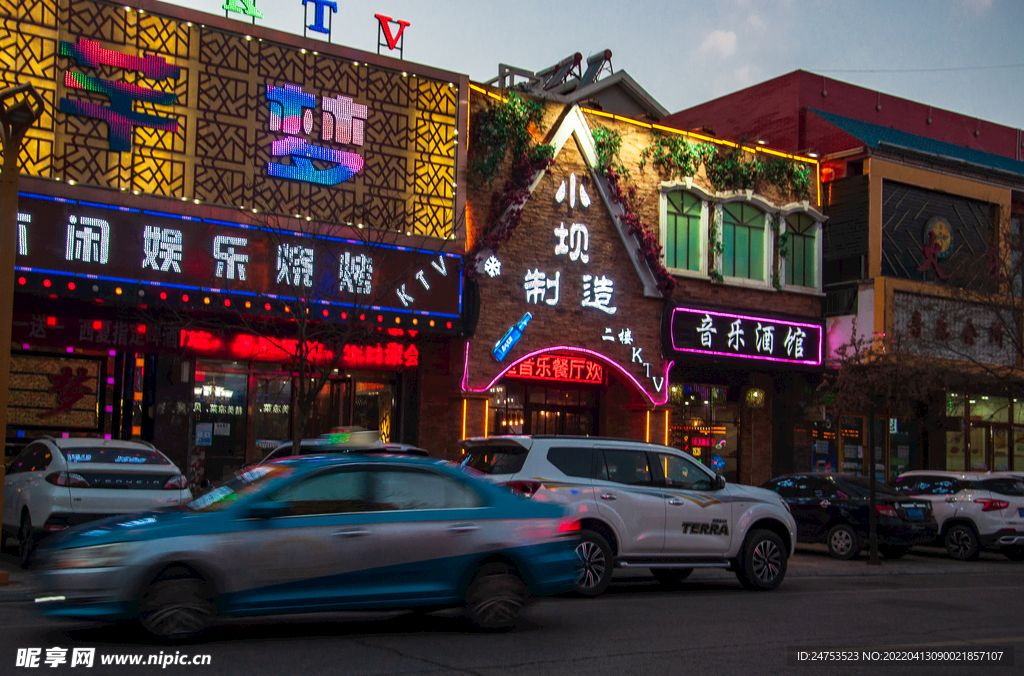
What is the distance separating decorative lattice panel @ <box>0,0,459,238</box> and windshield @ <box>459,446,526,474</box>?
24.2 ft

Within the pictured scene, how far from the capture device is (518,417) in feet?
80.7

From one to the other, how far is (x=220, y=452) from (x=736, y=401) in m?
13.6

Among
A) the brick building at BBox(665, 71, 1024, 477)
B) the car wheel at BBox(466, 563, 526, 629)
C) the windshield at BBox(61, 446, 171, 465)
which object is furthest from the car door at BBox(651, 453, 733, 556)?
the brick building at BBox(665, 71, 1024, 477)

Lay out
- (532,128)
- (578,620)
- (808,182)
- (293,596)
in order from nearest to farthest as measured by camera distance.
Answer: (293,596)
(578,620)
(532,128)
(808,182)

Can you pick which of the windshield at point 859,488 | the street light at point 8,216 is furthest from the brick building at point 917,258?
the street light at point 8,216

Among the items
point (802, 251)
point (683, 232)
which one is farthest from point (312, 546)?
point (802, 251)

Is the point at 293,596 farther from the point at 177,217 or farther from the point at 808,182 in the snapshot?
the point at 808,182

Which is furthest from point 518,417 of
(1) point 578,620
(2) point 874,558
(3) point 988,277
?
(1) point 578,620

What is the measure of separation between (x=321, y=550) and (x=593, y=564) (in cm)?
483

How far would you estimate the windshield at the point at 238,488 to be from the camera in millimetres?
8820

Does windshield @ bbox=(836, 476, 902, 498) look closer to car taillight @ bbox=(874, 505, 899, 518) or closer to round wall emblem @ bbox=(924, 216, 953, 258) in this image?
car taillight @ bbox=(874, 505, 899, 518)

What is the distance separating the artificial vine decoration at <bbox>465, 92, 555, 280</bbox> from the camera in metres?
21.6

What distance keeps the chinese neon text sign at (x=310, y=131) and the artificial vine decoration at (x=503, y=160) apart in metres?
2.63

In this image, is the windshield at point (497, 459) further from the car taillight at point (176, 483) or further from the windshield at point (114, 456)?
the windshield at point (114, 456)
